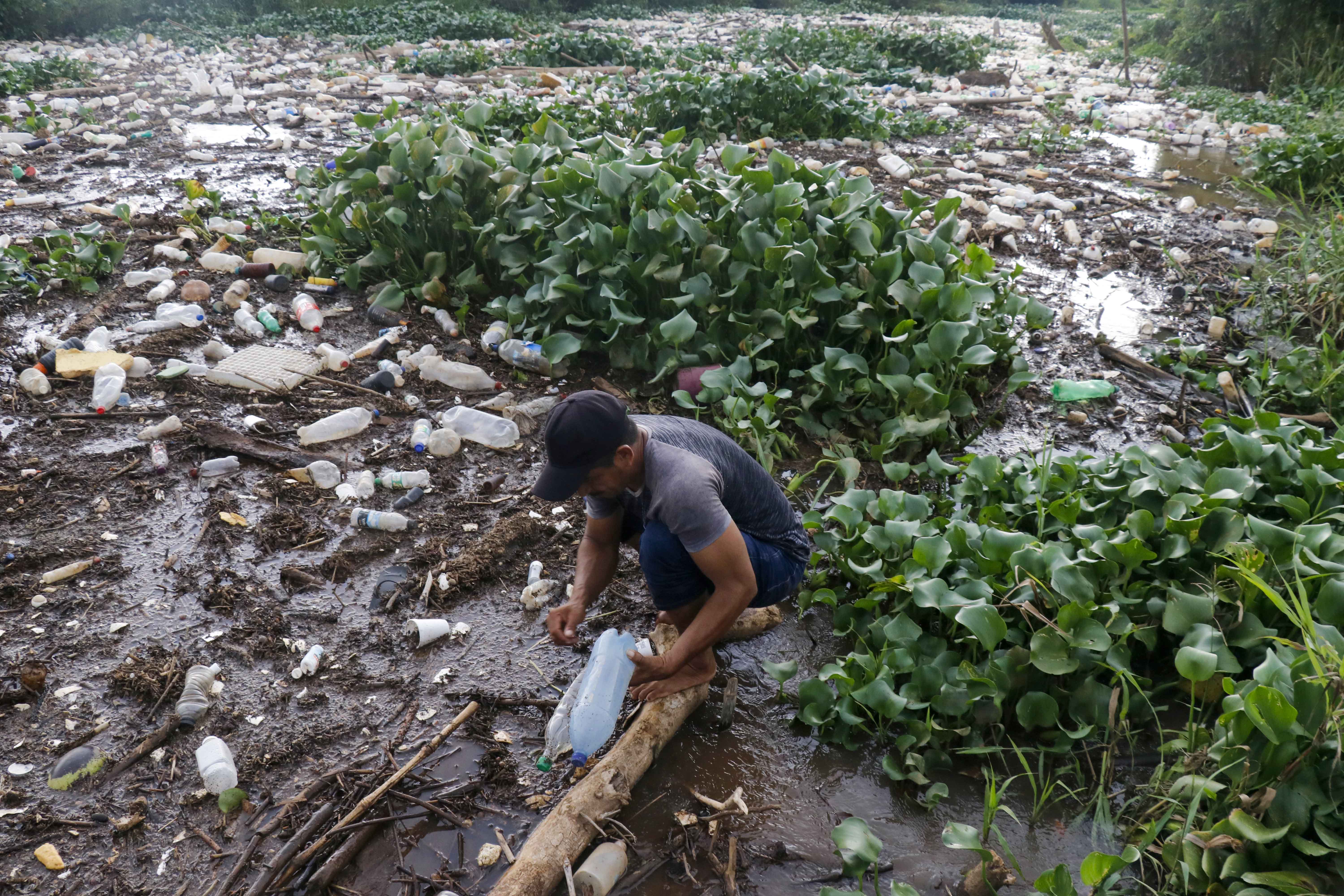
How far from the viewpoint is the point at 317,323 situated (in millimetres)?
4504

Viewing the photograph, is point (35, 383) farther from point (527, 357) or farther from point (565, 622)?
point (565, 622)

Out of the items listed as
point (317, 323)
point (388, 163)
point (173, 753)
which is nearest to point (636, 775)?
point (173, 753)

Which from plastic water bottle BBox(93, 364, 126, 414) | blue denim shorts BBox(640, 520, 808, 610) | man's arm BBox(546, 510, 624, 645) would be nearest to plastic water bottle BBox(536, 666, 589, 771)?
man's arm BBox(546, 510, 624, 645)

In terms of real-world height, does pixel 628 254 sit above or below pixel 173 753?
above

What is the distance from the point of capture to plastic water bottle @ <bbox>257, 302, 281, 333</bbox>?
14.5ft

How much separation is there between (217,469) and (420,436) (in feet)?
2.59

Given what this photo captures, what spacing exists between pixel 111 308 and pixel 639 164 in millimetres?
2916

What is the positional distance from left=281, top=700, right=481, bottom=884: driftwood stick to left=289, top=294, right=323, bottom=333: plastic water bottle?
2754mm

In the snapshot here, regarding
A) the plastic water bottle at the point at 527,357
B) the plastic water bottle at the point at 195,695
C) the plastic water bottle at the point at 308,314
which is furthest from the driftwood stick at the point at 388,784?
the plastic water bottle at the point at 308,314

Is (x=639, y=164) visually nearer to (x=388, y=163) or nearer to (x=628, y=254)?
(x=628, y=254)

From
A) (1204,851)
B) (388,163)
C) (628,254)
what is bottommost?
(1204,851)

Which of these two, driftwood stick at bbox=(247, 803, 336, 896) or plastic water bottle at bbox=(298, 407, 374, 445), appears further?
A: plastic water bottle at bbox=(298, 407, 374, 445)

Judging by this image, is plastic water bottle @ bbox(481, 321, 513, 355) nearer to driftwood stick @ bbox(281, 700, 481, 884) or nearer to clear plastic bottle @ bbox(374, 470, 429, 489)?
clear plastic bottle @ bbox(374, 470, 429, 489)

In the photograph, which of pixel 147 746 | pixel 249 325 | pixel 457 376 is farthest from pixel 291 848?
pixel 249 325
